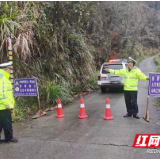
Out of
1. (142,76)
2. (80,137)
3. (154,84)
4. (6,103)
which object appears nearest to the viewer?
(6,103)

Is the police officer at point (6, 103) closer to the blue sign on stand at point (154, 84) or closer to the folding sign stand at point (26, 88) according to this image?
the folding sign stand at point (26, 88)

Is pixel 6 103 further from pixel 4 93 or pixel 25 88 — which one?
pixel 25 88

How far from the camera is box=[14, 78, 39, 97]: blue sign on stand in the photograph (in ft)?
23.4

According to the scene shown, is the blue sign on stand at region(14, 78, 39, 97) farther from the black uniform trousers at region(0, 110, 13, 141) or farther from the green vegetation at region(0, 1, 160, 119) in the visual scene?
the black uniform trousers at region(0, 110, 13, 141)

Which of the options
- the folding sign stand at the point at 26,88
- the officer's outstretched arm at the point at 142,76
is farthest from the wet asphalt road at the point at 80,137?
the officer's outstretched arm at the point at 142,76

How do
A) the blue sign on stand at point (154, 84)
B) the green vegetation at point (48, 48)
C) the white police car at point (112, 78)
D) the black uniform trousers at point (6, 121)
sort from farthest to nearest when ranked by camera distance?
1. the white police car at point (112, 78)
2. the green vegetation at point (48, 48)
3. the blue sign on stand at point (154, 84)
4. the black uniform trousers at point (6, 121)

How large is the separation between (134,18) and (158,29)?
1236 centimetres

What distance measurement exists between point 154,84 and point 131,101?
0.87 meters

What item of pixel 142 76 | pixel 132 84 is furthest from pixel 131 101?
pixel 142 76

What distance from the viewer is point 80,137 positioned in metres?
4.96

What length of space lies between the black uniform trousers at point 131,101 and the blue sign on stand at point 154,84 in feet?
1.62

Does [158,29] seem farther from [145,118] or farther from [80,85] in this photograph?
[145,118]

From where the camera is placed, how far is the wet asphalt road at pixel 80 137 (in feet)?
13.3

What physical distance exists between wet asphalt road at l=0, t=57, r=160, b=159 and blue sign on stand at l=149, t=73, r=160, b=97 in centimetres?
79
